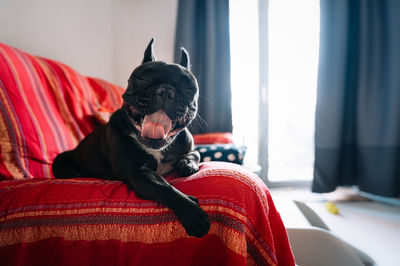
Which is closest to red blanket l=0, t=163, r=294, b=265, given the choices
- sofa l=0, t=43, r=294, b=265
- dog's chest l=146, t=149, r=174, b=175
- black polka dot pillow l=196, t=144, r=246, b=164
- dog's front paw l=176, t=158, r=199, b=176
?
sofa l=0, t=43, r=294, b=265

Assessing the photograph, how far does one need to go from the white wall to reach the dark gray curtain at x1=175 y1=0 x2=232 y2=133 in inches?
10.0

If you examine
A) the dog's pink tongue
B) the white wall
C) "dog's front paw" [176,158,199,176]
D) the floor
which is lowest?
the floor

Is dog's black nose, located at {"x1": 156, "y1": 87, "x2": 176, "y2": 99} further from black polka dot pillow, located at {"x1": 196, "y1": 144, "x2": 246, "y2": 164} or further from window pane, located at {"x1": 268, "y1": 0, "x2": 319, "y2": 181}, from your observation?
window pane, located at {"x1": 268, "y1": 0, "x2": 319, "y2": 181}

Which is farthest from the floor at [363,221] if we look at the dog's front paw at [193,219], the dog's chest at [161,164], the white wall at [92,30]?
the white wall at [92,30]

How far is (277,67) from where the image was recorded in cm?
250

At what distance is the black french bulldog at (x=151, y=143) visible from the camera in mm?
495

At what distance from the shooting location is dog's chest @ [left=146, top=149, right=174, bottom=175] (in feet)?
2.46

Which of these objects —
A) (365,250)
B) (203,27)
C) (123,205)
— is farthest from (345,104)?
(123,205)

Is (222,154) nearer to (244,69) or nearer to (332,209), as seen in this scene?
(332,209)

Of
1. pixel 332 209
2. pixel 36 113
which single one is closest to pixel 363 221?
pixel 332 209

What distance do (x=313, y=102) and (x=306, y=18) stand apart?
1030 millimetres

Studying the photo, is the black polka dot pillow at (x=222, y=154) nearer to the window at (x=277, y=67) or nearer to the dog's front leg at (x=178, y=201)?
the dog's front leg at (x=178, y=201)

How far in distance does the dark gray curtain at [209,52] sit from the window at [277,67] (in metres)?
0.28

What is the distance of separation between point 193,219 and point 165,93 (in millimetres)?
399
